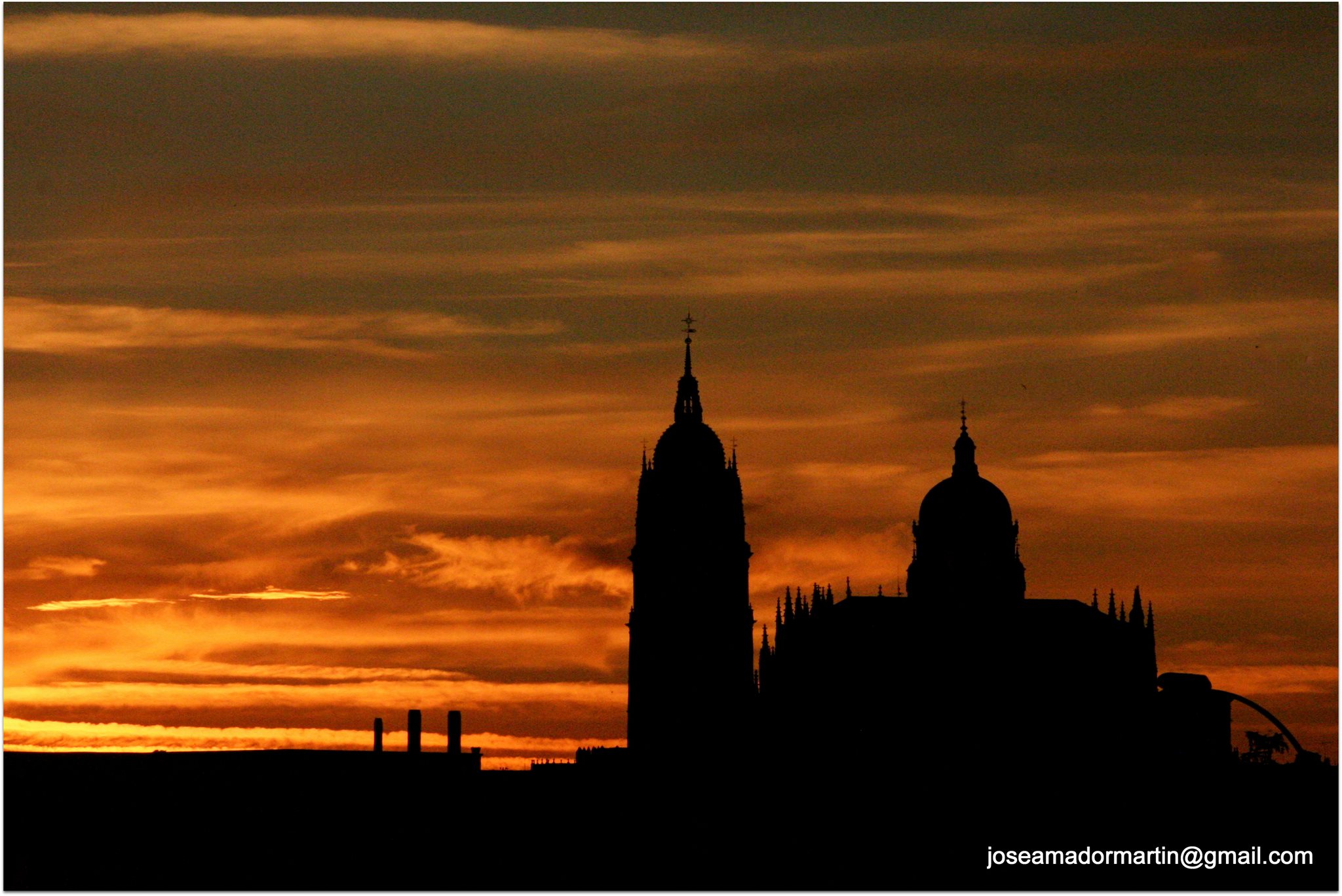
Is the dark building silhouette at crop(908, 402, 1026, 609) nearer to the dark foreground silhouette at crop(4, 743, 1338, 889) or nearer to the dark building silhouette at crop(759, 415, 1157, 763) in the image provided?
the dark building silhouette at crop(759, 415, 1157, 763)

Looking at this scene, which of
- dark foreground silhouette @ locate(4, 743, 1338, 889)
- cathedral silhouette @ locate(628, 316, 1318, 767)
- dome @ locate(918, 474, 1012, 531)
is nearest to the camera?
dark foreground silhouette @ locate(4, 743, 1338, 889)

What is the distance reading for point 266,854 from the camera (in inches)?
5846

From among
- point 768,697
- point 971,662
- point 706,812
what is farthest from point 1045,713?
point 706,812

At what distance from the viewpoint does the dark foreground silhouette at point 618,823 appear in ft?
454

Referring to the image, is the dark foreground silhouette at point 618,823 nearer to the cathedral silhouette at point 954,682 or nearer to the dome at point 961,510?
the cathedral silhouette at point 954,682

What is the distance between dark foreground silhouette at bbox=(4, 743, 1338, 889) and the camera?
13838cm

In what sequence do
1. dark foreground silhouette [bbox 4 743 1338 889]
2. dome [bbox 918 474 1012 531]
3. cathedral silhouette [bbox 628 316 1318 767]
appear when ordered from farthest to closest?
dome [bbox 918 474 1012 531] → cathedral silhouette [bbox 628 316 1318 767] → dark foreground silhouette [bbox 4 743 1338 889]

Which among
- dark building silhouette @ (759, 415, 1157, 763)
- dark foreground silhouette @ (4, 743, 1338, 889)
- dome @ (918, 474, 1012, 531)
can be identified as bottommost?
dark foreground silhouette @ (4, 743, 1338, 889)

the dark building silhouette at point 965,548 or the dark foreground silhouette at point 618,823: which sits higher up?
the dark building silhouette at point 965,548

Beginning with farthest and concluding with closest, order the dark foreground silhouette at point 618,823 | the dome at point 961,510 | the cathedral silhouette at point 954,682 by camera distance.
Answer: the dome at point 961,510
the cathedral silhouette at point 954,682
the dark foreground silhouette at point 618,823

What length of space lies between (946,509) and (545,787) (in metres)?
44.3

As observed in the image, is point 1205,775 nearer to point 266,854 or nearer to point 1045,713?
point 1045,713

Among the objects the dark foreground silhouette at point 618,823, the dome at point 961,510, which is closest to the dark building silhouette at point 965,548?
the dome at point 961,510

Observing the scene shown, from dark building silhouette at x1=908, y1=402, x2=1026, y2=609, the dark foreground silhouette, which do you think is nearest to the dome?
dark building silhouette at x1=908, y1=402, x2=1026, y2=609
